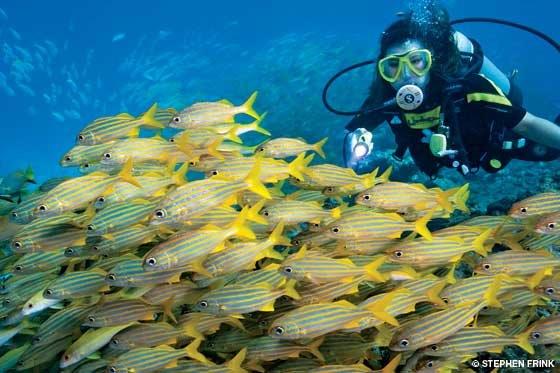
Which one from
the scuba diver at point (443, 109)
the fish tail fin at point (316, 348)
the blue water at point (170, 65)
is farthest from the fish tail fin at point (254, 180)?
the blue water at point (170, 65)

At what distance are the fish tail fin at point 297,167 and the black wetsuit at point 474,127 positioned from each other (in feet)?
10.6

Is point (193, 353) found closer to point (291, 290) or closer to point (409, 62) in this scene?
point (291, 290)

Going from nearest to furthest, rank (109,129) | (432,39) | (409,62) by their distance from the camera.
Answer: (109,129), (409,62), (432,39)

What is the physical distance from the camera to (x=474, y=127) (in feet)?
22.2

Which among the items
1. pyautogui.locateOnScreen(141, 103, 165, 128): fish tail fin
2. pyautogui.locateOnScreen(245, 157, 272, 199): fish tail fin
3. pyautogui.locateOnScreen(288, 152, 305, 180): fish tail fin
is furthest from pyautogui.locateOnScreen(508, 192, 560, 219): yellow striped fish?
pyautogui.locateOnScreen(141, 103, 165, 128): fish tail fin

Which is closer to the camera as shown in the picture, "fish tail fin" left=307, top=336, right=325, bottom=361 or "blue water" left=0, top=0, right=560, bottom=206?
"fish tail fin" left=307, top=336, right=325, bottom=361

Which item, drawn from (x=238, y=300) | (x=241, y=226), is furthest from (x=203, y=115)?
(x=238, y=300)

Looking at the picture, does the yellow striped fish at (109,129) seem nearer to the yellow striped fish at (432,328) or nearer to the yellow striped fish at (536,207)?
the yellow striped fish at (432,328)

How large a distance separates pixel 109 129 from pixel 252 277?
2.15m

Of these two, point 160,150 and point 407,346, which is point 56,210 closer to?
point 160,150

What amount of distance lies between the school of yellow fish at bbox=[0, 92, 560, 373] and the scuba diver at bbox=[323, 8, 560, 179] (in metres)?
2.33

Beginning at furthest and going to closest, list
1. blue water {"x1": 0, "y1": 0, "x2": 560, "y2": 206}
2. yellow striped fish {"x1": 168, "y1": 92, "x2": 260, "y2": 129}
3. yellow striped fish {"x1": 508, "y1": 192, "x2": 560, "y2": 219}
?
1. blue water {"x1": 0, "y1": 0, "x2": 560, "y2": 206}
2. yellow striped fish {"x1": 168, "y1": 92, "x2": 260, "y2": 129}
3. yellow striped fish {"x1": 508, "y1": 192, "x2": 560, "y2": 219}

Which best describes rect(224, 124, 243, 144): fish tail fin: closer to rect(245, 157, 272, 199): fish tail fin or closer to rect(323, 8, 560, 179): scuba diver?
rect(245, 157, 272, 199): fish tail fin

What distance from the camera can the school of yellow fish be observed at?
309 cm
